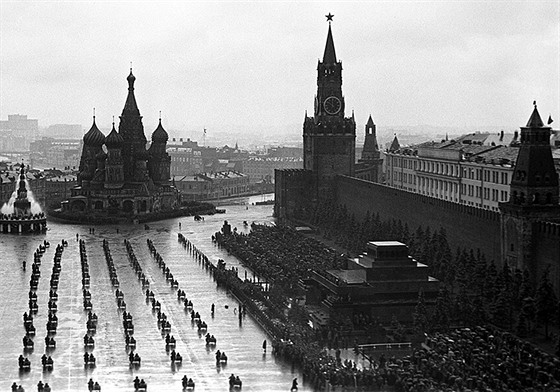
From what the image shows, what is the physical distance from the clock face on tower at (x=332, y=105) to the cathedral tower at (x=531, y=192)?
51440 mm

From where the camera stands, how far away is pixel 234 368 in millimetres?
43781

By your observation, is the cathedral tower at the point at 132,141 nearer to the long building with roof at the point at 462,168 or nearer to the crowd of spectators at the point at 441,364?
the long building with roof at the point at 462,168

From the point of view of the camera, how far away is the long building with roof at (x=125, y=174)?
11281cm

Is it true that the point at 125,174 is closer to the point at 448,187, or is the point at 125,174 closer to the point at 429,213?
the point at 448,187

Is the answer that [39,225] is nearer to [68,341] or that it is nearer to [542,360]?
[68,341]

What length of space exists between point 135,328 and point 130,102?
71.0 metres

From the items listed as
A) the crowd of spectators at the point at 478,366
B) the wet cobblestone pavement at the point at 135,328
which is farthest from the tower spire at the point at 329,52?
the crowd of spectators at the point at 478,366

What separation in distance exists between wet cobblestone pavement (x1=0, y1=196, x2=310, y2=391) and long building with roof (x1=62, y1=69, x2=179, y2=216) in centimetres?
2432

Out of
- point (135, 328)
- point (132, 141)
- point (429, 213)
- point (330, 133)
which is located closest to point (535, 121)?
point (429, 213)

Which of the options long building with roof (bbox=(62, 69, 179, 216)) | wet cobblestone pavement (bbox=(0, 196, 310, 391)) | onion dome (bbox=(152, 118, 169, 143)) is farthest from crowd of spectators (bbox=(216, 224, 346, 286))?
onion dome (bbox=(152, 118, 169, 143))

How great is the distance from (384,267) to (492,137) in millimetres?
52529

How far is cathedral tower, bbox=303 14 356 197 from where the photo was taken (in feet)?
347

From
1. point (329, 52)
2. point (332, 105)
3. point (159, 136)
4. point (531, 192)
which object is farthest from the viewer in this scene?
point (159, 136)

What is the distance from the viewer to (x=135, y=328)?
52.3 meters
